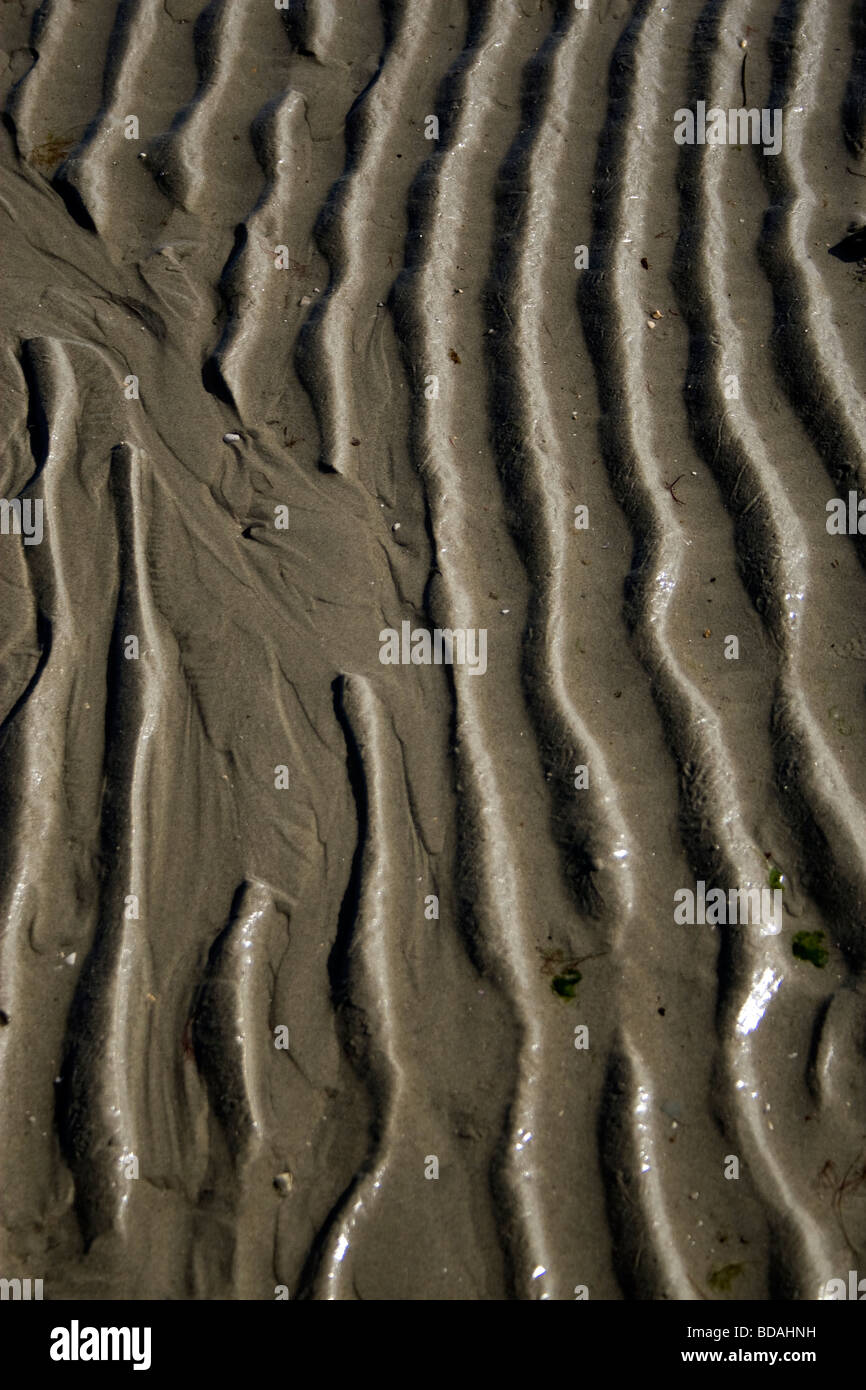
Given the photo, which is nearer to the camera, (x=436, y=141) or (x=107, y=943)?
(x=107, y=943)

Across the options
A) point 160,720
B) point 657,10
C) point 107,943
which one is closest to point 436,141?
point 657,10

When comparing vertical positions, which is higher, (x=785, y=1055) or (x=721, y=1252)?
(x=785, y=1055)

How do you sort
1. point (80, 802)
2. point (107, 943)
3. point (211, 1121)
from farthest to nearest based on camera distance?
1. point (80, 802)
2. point (107, 943)
3. point (211, 1121)

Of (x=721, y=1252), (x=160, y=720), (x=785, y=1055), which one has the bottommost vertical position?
(x=721, y=1252)

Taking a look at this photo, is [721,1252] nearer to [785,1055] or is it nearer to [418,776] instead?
[785,1055]
